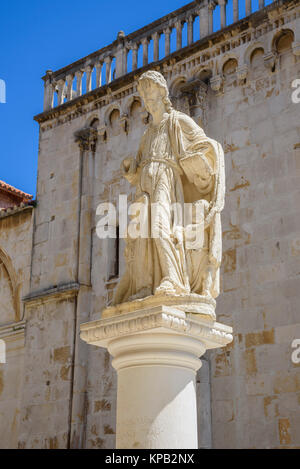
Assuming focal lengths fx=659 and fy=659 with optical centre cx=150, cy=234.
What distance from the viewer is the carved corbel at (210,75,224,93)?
11.6 metres

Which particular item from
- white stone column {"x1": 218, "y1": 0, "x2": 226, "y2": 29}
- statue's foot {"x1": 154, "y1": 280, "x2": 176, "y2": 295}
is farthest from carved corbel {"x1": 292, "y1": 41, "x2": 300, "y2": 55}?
statue's foot {"x1": 154, "y1": 280, "x2": 176, "y2": 295}

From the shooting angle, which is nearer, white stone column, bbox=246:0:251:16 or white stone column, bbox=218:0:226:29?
white stone column, bbox=246:0:251:16

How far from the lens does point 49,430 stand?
1212cm

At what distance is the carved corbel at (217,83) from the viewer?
11578 millimetres

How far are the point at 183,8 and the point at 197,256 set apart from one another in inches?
325

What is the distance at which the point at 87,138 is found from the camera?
13906 millimetres

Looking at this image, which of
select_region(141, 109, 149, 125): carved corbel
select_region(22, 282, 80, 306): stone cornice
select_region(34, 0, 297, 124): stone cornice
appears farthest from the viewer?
select_region(141, 109, 149, 125): carved corbel

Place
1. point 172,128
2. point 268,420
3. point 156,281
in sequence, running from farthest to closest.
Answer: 1. point 268,420
2. point 172,128
3. point 156,281

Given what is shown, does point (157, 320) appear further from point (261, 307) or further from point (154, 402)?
point (261, 307)

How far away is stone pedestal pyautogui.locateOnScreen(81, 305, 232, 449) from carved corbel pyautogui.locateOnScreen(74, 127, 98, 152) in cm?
850

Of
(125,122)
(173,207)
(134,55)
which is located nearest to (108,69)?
(134,55)

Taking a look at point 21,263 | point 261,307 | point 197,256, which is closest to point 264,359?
point 261,307

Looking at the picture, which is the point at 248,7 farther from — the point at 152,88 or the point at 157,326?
the point at 157,326

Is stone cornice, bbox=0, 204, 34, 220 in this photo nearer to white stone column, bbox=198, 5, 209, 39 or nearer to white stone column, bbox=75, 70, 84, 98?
white stone column, bbox=75, 70, 84, 98
